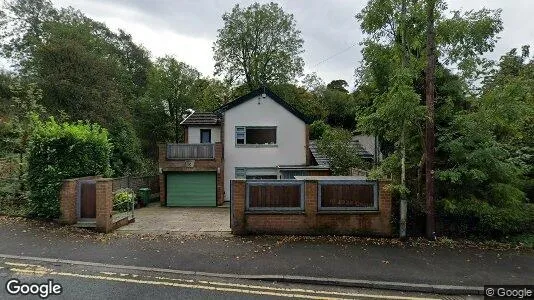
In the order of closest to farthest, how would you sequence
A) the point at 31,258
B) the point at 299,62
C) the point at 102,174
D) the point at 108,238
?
the point at 31,258
the point at 108,238
the point at 102,174
the point at 299,62

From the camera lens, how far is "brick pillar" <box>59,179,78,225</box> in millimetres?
10664

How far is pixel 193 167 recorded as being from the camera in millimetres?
19719

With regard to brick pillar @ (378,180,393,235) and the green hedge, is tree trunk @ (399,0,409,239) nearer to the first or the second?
brick pillar @ (378,180,393,235)

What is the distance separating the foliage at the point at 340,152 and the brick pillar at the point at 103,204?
11.2 m

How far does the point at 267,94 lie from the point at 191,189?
759 centimetres

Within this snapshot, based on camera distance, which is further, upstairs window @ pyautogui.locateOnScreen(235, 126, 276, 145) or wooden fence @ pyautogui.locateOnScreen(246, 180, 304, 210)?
upstairs window @ pyautogui.locateOnScreen(235, 126, 276, 145)

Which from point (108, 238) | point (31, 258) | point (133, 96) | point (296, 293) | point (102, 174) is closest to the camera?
point (296, 293)

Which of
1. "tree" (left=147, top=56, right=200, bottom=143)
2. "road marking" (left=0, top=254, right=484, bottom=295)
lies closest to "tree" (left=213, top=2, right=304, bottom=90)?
"tree" (left=147, top=56, right=200, bottom=143)

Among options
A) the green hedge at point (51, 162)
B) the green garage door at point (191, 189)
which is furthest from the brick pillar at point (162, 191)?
the green hedge at point (51, 162)

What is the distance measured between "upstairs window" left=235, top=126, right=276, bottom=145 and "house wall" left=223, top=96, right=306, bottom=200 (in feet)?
0.89

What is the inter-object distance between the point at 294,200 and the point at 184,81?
1127 inches

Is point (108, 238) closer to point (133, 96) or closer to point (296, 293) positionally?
point (296, 293)

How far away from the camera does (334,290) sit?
654 cm

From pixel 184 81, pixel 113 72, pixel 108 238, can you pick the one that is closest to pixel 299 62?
pixel 184 81
